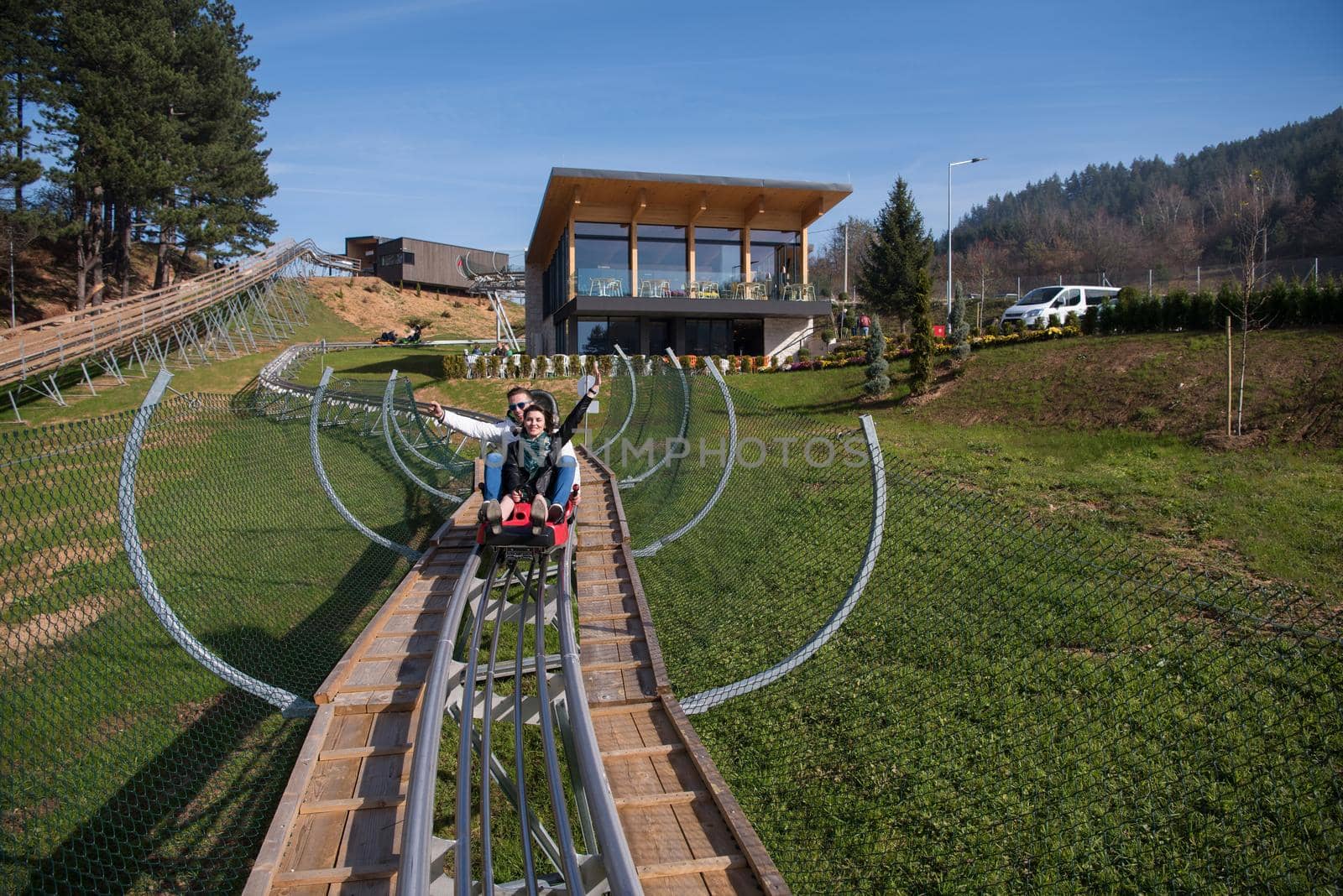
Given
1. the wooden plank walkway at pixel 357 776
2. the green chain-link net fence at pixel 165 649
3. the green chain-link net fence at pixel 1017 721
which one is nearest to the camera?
the wooden plank walkway at pixel 357 776

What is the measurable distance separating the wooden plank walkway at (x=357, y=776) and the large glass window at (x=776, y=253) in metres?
27.8

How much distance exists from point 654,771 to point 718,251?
29.1m

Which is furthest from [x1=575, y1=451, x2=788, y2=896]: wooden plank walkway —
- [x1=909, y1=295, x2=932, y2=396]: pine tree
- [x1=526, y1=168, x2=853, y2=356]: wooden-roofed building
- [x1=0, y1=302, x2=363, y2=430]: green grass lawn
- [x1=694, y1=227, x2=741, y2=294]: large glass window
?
[x1=694, y1=227, x2=741, y2=294]: large glass window

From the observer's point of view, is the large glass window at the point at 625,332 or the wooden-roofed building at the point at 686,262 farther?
the large glass window at the point at 625,332

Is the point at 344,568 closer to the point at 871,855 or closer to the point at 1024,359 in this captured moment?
the point at 871,855

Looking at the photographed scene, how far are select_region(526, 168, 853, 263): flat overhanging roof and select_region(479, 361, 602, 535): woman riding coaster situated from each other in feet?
73.3

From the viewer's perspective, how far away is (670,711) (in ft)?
13.5

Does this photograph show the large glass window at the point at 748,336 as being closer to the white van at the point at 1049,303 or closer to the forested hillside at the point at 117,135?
the white van at the point at 1049,303

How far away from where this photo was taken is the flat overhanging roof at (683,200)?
91.0 feet

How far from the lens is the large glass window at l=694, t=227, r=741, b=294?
30.8m

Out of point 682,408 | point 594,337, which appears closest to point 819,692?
point 682,408

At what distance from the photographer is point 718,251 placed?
31094 mm

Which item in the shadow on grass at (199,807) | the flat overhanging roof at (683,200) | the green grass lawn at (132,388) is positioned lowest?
the shadow on grass at (199,807)

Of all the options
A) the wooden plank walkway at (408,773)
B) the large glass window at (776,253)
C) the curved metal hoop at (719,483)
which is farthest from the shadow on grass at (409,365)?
the wooden plank walkway at (408,773)
